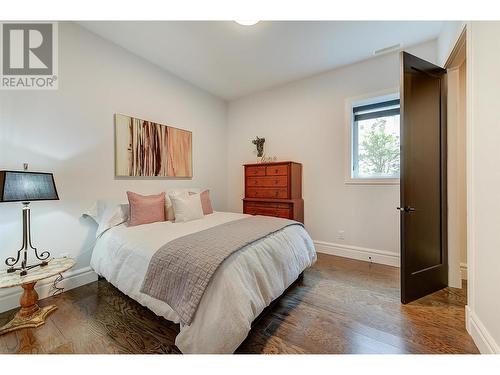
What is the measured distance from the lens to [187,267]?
1.32 m

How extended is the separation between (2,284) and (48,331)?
0.47 m

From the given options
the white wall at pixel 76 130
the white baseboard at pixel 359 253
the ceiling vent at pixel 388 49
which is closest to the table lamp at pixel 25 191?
the white wall at pixel 76 130

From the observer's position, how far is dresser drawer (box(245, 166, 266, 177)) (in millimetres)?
3389

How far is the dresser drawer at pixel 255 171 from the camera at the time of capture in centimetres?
339

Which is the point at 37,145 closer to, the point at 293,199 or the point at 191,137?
the point at 191,137

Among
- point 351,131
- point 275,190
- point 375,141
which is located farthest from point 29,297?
point 375,141

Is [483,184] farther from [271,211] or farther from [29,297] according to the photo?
[29,297]

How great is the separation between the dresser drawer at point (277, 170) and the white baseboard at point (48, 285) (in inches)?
102

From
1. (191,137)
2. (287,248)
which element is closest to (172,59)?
(191,137)

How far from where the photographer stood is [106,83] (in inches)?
96.8

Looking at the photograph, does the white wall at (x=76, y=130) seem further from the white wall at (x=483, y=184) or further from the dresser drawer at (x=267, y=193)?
the white wall at (x=483, y=184)

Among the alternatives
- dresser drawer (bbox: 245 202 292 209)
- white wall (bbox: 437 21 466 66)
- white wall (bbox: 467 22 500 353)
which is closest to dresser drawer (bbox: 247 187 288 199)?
dresser drawer (bbox: 245 202 292 209)

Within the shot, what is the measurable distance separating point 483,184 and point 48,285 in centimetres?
366

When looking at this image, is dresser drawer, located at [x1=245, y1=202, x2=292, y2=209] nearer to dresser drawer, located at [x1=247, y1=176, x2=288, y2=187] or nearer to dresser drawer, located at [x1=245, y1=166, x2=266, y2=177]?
dresser drawer, located at [x1=247, y1=176, x2=288, y2=187]
